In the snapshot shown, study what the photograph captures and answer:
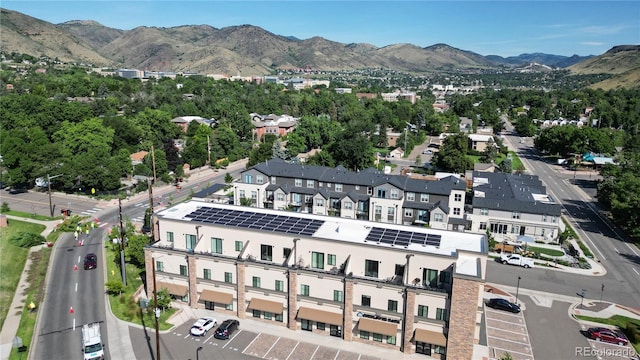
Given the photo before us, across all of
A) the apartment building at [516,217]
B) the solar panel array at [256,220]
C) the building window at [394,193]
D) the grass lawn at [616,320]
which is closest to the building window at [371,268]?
the solar panel array at [256,220]

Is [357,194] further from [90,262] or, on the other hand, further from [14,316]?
[14,316]

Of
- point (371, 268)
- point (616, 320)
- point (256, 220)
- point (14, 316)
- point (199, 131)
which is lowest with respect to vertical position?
point (14, 316)

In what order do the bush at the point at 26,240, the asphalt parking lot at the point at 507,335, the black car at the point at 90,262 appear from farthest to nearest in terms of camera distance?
1. the bush at the point at 26,240
2. the black car at the point at 90,262
3. the asphalt parking lot at the point at 507,335

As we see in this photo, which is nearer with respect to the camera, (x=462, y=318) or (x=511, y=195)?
(x=462, y=318)

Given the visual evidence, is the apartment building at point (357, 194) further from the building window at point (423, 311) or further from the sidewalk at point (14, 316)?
the sidewalk at point (14, 316)

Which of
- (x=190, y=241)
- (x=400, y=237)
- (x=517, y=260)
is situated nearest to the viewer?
(x=400, y=237)

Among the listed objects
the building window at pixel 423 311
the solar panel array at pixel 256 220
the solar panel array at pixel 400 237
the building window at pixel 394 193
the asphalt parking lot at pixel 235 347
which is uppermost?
the solar panel array at pixel 256 220

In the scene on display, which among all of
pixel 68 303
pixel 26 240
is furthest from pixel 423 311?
pixel 26 240
